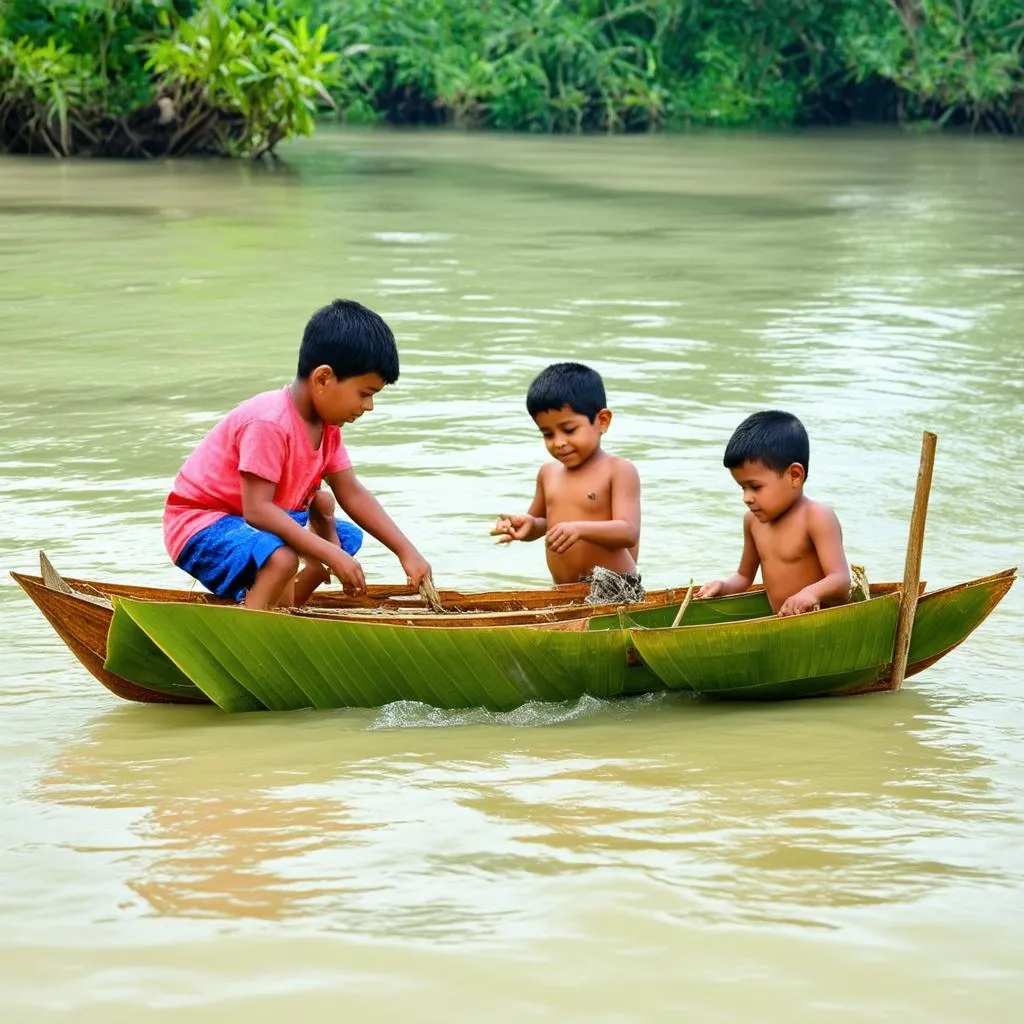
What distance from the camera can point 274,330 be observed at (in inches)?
383

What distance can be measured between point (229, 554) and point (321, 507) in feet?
1.58

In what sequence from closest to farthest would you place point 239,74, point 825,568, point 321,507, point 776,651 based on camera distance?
point 776,651 < point 825,568 < point 321,507 < point 239,74

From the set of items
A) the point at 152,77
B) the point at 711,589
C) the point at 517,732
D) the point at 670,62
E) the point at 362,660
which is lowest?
the point at 517,732

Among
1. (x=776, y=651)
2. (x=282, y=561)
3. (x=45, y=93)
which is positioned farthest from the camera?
(x=45, y=93)

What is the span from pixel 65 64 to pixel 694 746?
58.8 feet

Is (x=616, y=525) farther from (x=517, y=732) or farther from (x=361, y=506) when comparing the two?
(x=517, y=732)

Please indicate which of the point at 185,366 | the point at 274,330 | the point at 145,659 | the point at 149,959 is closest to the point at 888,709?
the point at 145,659

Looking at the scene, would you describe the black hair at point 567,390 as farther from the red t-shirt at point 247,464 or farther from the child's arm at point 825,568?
the child's arm at point 825,568

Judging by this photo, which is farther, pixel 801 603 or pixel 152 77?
pixel 152 77

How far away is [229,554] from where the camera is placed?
425 cm

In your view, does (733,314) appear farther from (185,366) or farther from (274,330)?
(185,366)

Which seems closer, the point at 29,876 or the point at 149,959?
the point at 149,959

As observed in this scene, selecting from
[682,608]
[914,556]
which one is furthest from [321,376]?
[914,556]

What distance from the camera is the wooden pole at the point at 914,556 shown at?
4055 mm
